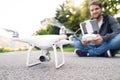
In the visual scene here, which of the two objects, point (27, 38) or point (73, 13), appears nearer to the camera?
point (27, 38)

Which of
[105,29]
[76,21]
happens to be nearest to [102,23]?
[105,29]

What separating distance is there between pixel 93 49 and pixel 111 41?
0.45m

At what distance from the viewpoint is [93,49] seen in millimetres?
5582

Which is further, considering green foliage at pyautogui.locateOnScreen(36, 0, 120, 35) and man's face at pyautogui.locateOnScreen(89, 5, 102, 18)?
green foliage at pyautogui.locateOnScreen(36, 0, 120, 35)

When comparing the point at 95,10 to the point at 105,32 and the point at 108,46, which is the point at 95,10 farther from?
the point at 108,46

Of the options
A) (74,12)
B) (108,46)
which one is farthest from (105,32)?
(74,12)

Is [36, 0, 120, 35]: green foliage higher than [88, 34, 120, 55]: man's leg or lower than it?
higher

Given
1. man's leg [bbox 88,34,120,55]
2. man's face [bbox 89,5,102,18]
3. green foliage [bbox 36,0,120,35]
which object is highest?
green foliage [bbox 36,0,120,35]

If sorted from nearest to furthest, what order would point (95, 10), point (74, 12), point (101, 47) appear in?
point (95, 10) < point (101, 47) < point (74, 12)

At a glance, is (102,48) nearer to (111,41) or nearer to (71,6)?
(111,41)

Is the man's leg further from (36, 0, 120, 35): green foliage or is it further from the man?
(36, 0, 120, 35): green foliage

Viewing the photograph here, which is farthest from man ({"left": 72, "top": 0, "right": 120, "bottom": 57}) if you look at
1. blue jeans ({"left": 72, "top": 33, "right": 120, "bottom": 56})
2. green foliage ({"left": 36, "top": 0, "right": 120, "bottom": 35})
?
green foliage ({"left": 36, "top": 0, "right": 120, "bottom": 35})

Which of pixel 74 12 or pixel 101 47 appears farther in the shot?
pixel 74 12

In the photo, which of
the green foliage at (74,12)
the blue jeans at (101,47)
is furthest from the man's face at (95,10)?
the green foliage at (74,12)
